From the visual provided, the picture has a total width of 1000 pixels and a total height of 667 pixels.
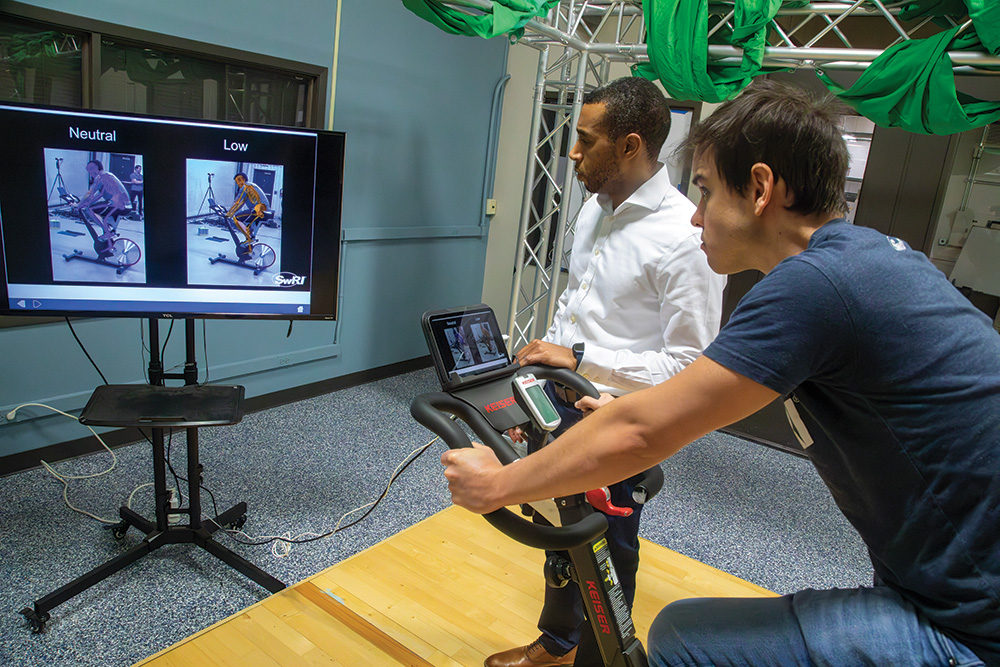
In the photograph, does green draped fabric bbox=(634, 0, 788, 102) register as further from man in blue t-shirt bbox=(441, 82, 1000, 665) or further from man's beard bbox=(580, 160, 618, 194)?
man in blue t-shirt bbox=(441, 82, 1000, 665)

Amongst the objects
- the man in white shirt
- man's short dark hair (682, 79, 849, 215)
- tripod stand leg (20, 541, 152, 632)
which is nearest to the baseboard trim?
tripod stand leg (20, 541, 152, 632)

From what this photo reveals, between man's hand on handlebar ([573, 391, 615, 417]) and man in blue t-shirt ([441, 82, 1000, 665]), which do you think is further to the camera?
man's hand on handlebar ([573, 391, 615, 417])

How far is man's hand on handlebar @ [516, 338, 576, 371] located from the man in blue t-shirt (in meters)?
0.56

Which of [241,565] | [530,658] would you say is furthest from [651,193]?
[241,565]

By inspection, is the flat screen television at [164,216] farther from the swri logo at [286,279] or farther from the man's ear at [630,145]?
the man's ear at [630,145]

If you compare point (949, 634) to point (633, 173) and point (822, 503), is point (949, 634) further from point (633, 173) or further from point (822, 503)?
point (822, 503)

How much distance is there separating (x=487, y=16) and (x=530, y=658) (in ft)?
8.79

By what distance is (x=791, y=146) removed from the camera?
1.04m

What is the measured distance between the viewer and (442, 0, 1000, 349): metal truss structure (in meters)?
2.91

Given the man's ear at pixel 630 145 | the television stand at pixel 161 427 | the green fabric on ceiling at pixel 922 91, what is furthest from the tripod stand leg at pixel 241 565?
the green fabric on ceiling at pixel 922 91

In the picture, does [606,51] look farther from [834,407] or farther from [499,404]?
[834,407]

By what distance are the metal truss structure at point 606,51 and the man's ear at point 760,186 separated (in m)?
2.23

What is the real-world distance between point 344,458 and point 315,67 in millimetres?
2105

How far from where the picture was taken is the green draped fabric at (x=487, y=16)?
313 cm
